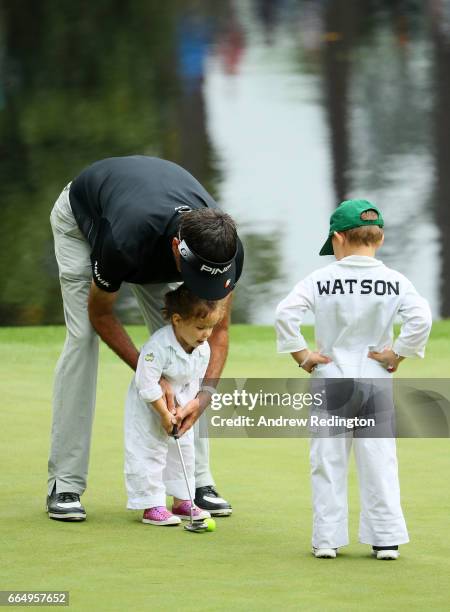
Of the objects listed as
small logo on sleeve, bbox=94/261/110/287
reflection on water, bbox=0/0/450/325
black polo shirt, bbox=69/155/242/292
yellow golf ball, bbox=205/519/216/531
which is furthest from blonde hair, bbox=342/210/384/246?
reflection on water, bbox=0/0/450/325

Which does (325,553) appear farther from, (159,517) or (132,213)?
(132,213)

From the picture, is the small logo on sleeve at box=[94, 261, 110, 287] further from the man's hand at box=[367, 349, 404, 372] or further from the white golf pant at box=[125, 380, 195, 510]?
the man's hand at box=[367, 349, 404, 372]

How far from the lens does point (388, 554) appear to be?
3.88 m

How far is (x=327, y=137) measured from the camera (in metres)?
17.7

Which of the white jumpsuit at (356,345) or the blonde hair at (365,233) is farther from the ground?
the blonde hair at (365,233)

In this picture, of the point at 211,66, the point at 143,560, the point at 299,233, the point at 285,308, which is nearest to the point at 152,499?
the point at 143,560

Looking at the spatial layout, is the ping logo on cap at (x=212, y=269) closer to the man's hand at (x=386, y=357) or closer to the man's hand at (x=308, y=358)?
the man's hand at (x=308, y=358)

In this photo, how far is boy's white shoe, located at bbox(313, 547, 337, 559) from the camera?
12.8 feet

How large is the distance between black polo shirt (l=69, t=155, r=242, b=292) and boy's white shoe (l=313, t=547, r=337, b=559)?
92 cm

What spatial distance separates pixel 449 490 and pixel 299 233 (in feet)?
33.9

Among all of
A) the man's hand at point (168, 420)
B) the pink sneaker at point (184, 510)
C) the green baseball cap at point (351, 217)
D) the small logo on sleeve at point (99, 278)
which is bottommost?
the pink sneaker at point (184, 510)

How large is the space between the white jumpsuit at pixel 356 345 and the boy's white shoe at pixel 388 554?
5cm

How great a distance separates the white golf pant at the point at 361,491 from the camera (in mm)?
3939

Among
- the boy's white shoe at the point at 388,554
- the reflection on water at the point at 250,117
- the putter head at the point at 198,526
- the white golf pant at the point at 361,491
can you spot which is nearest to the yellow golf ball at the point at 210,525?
the putter head at the point at 198,526
